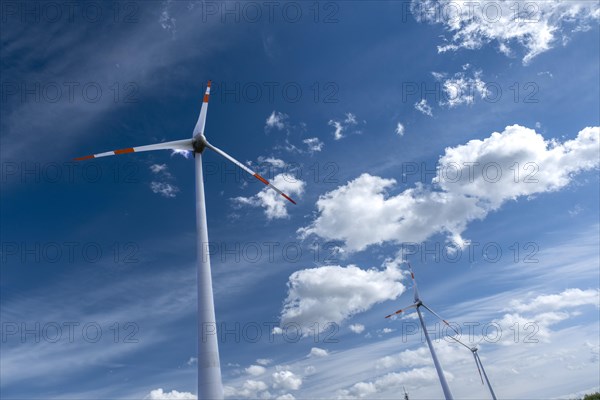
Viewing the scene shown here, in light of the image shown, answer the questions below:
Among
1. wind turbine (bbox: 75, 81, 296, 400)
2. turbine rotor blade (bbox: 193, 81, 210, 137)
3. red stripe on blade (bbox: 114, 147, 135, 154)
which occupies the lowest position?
wind turbine (bbox: 75, 81, 296, 400)

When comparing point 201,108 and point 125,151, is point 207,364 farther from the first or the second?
point 201,108

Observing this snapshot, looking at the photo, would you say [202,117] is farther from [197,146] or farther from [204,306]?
[204,306]

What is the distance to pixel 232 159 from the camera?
2207 inches

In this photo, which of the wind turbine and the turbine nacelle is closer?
the wind turbine

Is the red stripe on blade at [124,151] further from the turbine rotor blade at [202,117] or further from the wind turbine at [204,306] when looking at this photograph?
the turbine rotor blade at [202,117]

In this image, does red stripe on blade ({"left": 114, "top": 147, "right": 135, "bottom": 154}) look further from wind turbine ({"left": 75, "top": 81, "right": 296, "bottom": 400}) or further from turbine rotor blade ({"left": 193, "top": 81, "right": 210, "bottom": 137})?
turbine rotor blade ({"left": 193, "top": 81, "right": 210, "bottom": 137})

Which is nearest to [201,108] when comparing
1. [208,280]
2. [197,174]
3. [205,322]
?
[197,174]

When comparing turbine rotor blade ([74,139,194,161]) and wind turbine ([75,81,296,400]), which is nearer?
wind turbine ([75,81,296,400])

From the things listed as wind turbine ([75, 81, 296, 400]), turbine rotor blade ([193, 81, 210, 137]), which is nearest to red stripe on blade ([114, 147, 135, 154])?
wind turbine ([75, 81, 296, 400])

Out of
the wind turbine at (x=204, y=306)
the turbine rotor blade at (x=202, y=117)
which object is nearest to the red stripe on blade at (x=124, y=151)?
the wind turbine at (x=204, y=306)

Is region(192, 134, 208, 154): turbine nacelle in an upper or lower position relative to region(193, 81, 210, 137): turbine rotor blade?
lower

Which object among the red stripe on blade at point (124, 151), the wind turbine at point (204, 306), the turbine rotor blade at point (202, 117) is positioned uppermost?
the turbine rotor blade at point (202, 117)

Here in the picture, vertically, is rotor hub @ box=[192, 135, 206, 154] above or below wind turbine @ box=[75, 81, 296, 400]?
above

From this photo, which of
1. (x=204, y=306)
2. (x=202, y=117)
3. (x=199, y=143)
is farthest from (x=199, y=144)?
(x=204, y=306)
